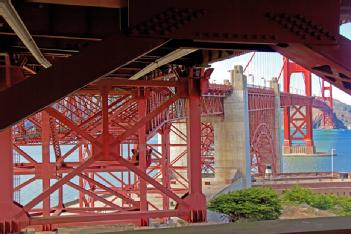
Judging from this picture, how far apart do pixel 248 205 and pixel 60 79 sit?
19.1 meters

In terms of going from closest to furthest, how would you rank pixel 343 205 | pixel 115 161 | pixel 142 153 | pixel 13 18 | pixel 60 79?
pixel 60 79
pixel 13 18
pixel 115 161
pixel 142 153
pixel 343 205

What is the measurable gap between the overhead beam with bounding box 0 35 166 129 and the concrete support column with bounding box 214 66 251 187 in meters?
29.7

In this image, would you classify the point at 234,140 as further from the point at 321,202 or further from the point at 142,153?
the point at 142,153

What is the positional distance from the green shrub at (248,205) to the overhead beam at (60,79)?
17.8 metres

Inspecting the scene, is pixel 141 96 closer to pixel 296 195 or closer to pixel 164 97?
pixel 164 97

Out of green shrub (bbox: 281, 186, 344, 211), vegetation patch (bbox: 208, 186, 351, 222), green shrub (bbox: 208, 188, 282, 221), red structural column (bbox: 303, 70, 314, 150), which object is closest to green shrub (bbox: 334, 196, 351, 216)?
green shrub (bbox: 281, 186, 344, 211)

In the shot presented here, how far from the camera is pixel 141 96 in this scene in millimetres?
14414

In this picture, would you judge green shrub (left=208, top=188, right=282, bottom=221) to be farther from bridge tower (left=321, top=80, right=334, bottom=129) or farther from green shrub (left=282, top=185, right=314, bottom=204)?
bridge tower (left=321, top=80, right=334, bottom=129)

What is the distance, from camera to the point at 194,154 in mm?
10195

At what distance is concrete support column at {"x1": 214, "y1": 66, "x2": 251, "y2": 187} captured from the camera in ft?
112

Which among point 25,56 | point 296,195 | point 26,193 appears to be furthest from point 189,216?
point 26,193

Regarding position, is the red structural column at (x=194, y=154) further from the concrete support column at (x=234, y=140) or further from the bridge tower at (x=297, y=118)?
the bridge tower at (x=297, y=118)

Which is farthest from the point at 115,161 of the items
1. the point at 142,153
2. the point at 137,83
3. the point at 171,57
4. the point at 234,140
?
the point at 234,140

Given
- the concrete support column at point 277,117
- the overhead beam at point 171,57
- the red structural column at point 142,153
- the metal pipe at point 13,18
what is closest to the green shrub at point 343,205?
the red structural column at point 142,153
